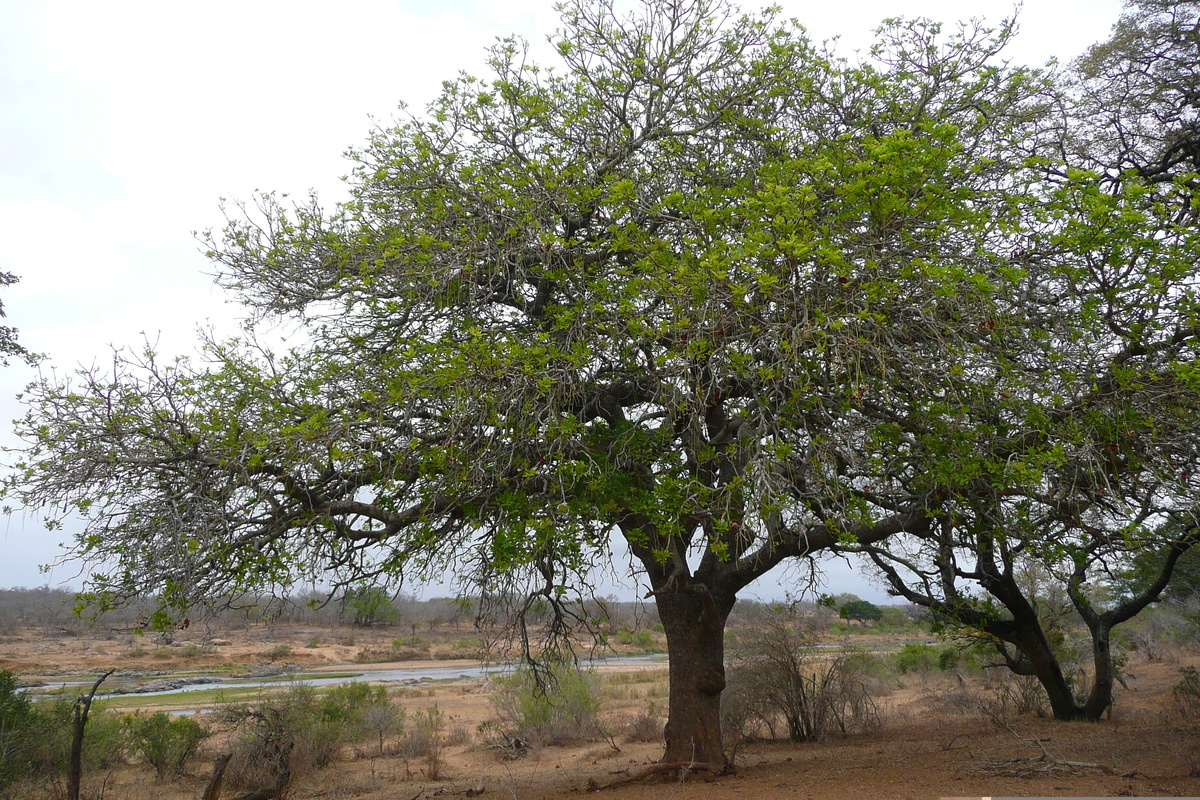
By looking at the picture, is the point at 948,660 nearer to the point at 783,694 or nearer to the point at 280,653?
the point at 783,694

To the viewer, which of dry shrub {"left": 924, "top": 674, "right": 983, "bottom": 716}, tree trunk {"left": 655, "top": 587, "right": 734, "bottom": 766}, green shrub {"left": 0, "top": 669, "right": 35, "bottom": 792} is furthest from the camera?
dry shrub {"left": 924, "top": 674, "right": 983, "bottom": 716}

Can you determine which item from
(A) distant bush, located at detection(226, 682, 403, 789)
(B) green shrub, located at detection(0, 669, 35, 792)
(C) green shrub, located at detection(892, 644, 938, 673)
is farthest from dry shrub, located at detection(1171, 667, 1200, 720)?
(B) green shrub, located at detection(0, 669, 35, 792)

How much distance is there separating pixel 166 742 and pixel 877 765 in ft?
41.3

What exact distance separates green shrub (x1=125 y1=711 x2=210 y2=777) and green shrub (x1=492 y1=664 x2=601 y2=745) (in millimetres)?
6231

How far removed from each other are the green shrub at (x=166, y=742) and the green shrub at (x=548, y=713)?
6.23m

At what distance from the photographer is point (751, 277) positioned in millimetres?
5957

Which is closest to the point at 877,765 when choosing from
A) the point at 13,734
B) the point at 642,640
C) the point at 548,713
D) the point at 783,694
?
the point at 783,694

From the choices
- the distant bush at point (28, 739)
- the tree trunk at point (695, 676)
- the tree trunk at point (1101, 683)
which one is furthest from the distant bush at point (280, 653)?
the tree trunk at point (1101, 683)

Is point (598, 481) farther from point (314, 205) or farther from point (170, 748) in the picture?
point (170, 748)

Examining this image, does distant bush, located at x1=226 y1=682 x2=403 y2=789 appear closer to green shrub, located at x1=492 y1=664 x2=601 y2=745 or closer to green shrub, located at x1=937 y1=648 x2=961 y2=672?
green shrub, located at x1=492 y1=664 x2=601 y2=745

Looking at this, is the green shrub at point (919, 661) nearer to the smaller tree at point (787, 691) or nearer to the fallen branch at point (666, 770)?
the smaller tree at point (787, 691)

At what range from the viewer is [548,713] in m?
16.9

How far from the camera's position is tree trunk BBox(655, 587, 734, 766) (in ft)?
29.9

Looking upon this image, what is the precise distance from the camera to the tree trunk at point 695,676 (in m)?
9.10
